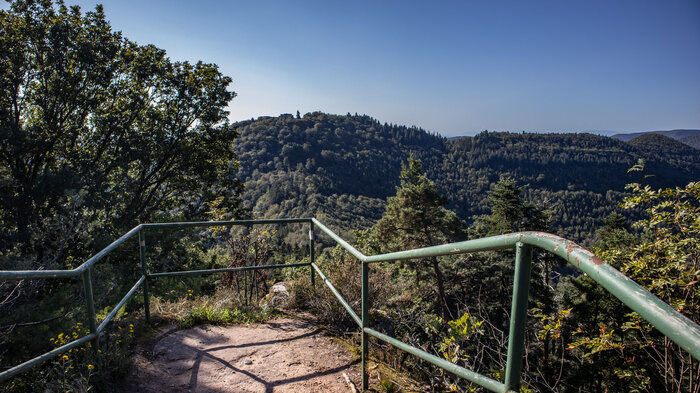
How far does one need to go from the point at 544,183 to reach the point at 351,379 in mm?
176932

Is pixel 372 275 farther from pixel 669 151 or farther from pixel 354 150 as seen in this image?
pixel 669 151

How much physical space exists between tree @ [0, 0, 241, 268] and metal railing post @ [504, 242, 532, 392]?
8.17 meters

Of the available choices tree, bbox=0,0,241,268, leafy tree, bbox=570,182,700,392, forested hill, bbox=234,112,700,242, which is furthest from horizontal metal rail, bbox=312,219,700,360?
forested hill, bbox=234,112,700,242

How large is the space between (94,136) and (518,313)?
44.1 ft

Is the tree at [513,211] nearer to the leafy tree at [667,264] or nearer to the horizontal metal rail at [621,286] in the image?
the leafy tree at [667,264]

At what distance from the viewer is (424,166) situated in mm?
158750

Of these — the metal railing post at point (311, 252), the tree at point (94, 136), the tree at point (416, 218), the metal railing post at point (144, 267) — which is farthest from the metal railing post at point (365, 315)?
the tree at point (416, 218)

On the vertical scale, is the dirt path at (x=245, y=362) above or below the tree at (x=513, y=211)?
above

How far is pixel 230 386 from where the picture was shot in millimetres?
2533

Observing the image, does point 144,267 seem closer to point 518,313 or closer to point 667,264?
point 518,313

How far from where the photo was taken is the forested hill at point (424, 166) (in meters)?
107

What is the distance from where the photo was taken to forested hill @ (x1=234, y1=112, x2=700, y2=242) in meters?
107

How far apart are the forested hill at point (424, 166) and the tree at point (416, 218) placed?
7048 centimetres

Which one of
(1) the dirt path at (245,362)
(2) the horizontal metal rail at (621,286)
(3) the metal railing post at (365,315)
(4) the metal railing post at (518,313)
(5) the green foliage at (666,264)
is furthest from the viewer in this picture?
(5) the green foliage at (666,264)
